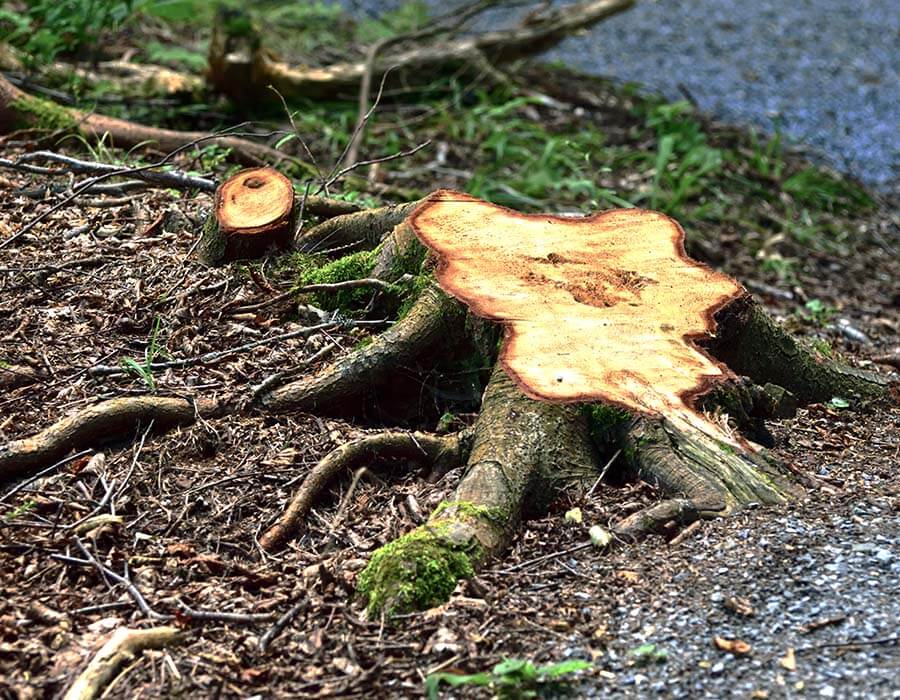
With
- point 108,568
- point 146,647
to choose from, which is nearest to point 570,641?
point 146,647

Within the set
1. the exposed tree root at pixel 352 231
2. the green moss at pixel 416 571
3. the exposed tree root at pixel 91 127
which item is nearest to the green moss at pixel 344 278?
the exposed tree root at pixel 352 231

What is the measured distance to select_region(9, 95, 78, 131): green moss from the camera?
16.3ft

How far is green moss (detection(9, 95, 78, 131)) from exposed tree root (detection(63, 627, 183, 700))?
3147 millimetres

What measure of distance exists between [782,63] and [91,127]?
245 inches

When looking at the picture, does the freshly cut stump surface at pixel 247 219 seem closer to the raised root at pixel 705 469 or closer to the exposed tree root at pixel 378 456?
the exposed tree root at pixel 378 456

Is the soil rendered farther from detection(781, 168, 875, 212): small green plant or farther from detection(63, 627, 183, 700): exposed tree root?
detection(781, 168, 875, 212): small green plant

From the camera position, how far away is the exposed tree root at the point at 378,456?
2961mm

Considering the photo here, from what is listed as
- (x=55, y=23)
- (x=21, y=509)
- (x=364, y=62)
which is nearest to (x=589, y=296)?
(x=21, y=509)

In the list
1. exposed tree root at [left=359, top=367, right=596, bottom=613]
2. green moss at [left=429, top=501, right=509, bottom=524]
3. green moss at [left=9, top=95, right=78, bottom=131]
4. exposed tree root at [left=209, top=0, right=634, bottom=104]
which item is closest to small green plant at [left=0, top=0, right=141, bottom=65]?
exposed tree root at [left=209, top=0, right=634, bottom=104]

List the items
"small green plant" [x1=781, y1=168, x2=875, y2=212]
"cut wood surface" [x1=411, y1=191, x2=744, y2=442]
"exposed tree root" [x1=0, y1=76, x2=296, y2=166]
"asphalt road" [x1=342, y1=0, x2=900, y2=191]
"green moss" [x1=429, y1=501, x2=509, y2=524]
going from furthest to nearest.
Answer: "asphalt road" [x1=342, y1=0, x2=900, y2=191]
"small green plant" [x1=781, y1=168, x2=875, y2=212]
"exposed tree root" [x1=0, y1=76, x2=296, y2=166]
"cut wood surface" [x1=411, y1=191, x2=744, y2=442]
"green moss" [x1=429, y1=501, x2=509, y2=524]

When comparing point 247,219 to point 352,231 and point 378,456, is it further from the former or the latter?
point 378,456

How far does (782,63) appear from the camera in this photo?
9266 mm

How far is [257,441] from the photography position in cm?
322

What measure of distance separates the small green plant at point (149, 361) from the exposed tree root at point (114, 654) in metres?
0.97
